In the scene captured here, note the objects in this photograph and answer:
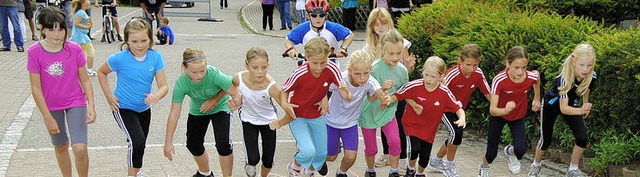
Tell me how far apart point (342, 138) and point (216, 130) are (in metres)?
1.04

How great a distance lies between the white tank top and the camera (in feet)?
20.4

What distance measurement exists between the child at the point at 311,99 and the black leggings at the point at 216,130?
48 centimetres

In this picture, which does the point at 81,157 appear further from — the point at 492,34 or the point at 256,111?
the point at 492,34

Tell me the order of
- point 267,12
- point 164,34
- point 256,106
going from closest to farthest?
point 256,106 < point 164,34 < point 267,12

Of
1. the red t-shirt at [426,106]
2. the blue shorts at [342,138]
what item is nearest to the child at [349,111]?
the blue shorts at [342,138]

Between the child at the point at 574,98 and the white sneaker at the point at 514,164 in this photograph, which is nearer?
the child at the point at 574,98

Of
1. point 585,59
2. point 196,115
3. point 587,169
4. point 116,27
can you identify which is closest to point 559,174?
point 587,169

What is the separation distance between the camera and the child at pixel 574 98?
6293 millimetres

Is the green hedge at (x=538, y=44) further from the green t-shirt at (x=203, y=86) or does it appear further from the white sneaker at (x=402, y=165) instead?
the green t-shirt at (x=203, y=86)

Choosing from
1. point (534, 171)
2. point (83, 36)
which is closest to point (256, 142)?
point (534, 171)

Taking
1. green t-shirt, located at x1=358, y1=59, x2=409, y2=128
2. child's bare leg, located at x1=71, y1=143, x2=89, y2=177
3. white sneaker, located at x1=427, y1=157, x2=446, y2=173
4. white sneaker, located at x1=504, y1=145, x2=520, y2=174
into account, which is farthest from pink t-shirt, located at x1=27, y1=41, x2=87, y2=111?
white sneaker, located at x1=504, y1=145, x2=520, y2=174

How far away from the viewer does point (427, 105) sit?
20.7 feet

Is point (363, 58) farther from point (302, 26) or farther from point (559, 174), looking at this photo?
point (559, 174)

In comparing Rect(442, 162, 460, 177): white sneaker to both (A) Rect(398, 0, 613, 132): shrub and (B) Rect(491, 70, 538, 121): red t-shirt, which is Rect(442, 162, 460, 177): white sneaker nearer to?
(B) Rect(491, 70, 538, 121): red t-shirt
